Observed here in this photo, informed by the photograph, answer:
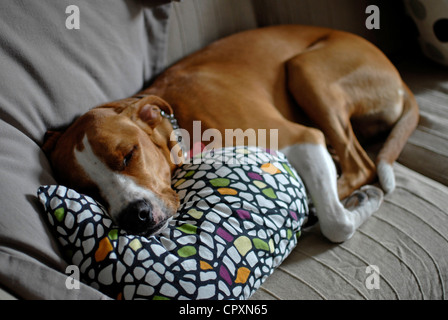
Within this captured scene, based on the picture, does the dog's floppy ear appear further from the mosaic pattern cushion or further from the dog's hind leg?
the dog's hind leg

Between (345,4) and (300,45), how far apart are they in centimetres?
47

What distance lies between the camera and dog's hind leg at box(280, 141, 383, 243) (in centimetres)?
159

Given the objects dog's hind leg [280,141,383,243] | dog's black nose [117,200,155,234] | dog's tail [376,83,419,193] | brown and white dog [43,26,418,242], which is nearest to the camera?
dog's black nose [117,200,155,234]

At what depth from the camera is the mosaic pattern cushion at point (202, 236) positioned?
3.69ft

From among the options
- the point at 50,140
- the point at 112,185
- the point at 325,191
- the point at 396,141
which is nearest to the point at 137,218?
the point at 112,185

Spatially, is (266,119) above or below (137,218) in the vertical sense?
below

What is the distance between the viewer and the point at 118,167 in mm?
1403

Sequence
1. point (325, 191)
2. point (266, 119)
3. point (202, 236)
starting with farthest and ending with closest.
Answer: point (266, 119), point (325, 191), point (202, 236)

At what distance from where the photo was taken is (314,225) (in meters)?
1.67

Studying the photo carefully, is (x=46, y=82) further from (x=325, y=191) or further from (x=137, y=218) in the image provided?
(x=325, y=191)

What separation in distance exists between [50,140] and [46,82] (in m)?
0.19

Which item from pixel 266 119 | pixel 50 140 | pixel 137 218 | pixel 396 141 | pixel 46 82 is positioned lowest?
pixel 396 141

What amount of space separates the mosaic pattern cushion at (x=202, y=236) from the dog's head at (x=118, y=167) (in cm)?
6

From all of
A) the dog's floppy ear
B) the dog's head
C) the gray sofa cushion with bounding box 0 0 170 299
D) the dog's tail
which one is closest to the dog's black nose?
the dog's head
